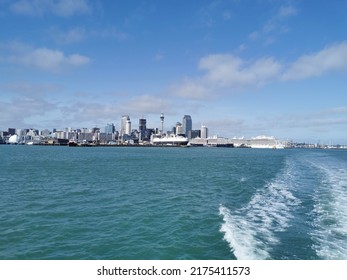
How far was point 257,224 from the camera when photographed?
14.1 m

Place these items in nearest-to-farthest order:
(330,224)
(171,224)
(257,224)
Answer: (257,224) < (330,224) < (171,224)

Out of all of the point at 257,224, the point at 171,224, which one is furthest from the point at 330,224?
the point at 171,224

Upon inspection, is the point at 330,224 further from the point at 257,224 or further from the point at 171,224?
the point at 171,224

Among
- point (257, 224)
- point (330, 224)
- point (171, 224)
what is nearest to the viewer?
point (257, 224)

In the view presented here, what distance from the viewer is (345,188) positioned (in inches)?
984

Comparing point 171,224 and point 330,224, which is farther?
point 171,224

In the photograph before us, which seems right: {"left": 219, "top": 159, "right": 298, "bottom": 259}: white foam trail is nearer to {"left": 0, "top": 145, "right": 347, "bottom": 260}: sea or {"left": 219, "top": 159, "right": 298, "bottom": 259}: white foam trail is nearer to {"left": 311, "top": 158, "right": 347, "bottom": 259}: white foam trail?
{"left": 0, "top": 145, "right": 347, "bottom": 260}: sea

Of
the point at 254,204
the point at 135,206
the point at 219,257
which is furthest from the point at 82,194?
the point at 219,257

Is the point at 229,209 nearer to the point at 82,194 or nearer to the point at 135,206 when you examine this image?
the point at 135,206

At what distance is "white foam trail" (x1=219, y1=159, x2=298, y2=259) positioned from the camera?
10.9 meters

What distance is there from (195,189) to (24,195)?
→ 13591 millimetres

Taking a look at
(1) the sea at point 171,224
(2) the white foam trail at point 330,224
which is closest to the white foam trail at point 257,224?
(1) the sea at point 171,224

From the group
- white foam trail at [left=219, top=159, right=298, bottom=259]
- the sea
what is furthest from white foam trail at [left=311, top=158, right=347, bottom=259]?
white foam trail at [left=219, top=159, right=298, bottom=259]
